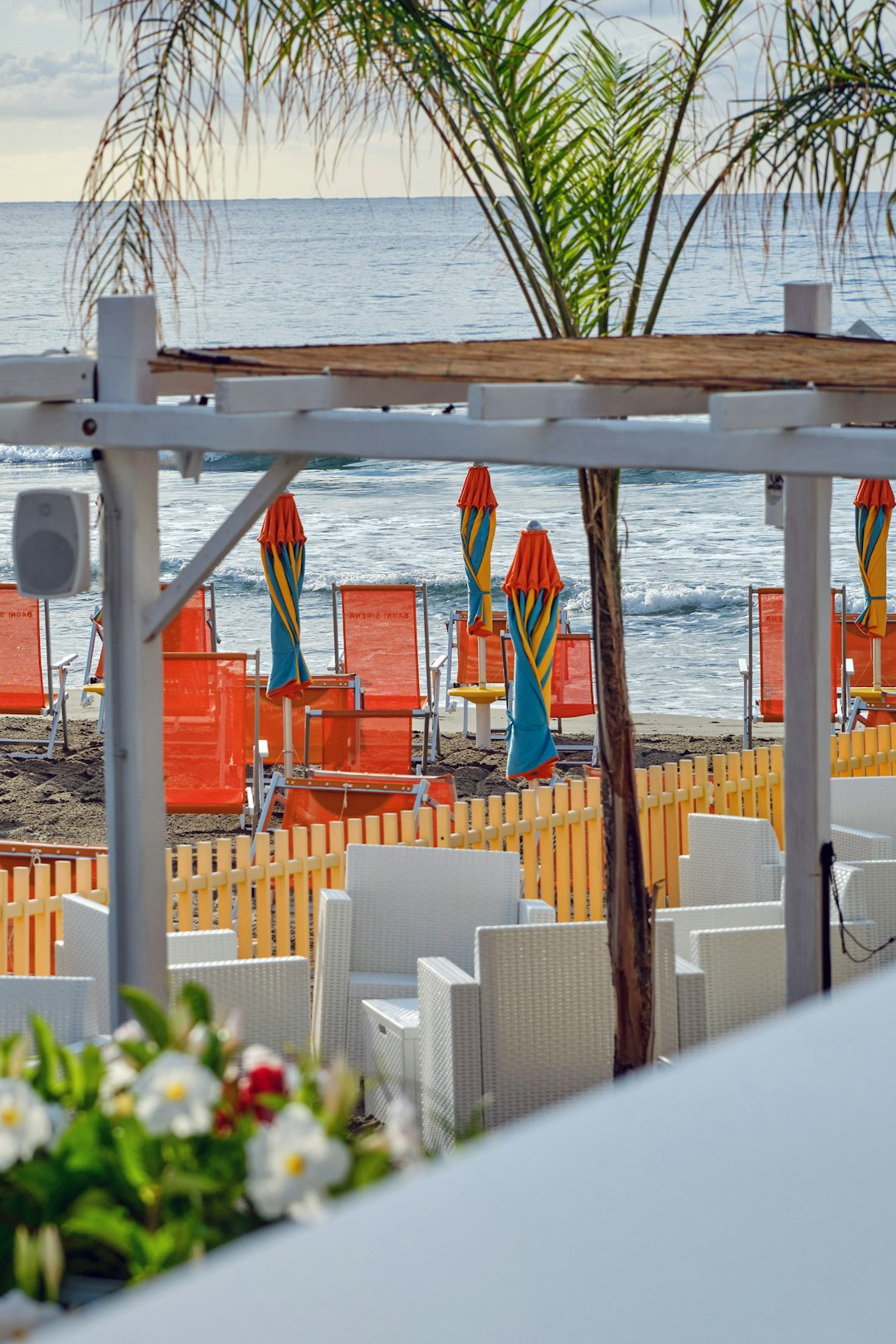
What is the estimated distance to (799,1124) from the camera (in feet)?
3.25

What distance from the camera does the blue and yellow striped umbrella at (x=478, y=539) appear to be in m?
11.0

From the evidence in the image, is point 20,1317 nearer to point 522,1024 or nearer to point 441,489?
point 522,1024

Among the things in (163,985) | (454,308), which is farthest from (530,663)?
(454,308)

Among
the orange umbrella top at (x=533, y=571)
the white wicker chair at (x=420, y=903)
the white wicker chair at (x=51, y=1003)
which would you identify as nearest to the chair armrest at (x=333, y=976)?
the white wicker chair at (x=420, y=903)

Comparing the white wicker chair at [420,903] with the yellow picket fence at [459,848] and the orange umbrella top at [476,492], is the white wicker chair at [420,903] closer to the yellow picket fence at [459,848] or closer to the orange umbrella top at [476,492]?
the yellow picket fence at [459,848]

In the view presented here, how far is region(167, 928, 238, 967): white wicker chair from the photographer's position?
18.0 feet

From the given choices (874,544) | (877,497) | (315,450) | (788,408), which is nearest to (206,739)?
(874,544)

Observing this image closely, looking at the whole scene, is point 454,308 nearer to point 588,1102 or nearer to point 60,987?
point 60,987

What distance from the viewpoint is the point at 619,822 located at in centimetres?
502

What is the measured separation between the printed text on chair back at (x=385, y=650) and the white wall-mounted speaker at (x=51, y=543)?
7.11 m

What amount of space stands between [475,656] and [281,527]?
8.24 feet

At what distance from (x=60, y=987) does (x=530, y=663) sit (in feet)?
13.0

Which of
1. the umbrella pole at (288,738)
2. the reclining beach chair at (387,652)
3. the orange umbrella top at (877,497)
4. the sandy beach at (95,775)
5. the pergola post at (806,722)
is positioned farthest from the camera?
the reclining beach chair at (387,652)

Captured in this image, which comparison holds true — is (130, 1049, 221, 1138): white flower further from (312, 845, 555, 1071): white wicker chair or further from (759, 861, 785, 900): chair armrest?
(759, 861, 785, 900): chair armrest
